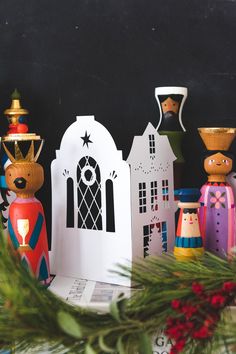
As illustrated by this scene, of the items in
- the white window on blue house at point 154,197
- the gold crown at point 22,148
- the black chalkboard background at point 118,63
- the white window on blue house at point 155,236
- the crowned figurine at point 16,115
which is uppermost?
the black chalkboard background at point 118,63

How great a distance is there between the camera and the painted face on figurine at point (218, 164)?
85cm

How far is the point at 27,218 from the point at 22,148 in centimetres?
29

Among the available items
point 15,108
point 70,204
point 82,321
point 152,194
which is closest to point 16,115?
point 15,108

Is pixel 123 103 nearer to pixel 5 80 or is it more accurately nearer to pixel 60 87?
pixel 60 87

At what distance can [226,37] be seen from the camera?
3.23 ft

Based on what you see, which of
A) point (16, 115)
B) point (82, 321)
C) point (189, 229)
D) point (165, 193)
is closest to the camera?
point (82, 321)

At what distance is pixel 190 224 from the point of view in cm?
79

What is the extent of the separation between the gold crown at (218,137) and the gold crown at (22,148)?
0.27 metres

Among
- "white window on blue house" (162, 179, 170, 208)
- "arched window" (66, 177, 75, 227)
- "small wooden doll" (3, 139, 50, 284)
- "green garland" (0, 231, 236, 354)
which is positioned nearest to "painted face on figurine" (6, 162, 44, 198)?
"small wooden doll" (3, 139, 50, 284)

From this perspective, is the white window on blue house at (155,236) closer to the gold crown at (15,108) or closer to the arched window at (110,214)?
the arched window at (110,214)

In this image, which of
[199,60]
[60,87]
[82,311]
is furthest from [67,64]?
[82,311]

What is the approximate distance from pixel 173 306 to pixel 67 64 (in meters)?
0.75

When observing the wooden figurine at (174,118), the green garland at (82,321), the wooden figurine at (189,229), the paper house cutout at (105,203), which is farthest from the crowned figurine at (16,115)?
the green garland at (82,321)

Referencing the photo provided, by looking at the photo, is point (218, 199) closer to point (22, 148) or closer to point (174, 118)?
point (174, 118)
